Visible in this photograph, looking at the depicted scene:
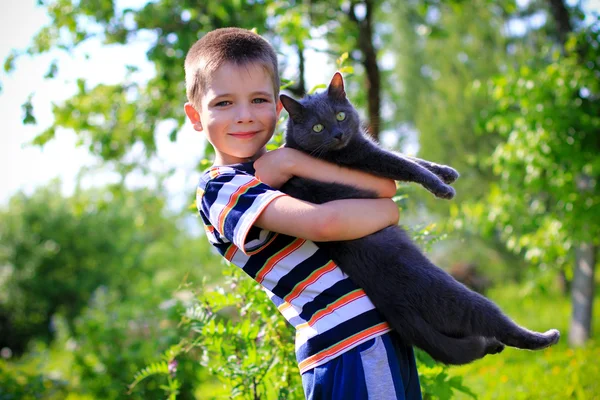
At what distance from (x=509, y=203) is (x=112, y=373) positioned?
429 cm

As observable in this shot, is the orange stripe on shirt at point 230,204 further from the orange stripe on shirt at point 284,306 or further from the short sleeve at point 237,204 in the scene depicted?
the orange stripe on shirt at point 284,306

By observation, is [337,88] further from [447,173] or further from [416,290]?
[416,290]

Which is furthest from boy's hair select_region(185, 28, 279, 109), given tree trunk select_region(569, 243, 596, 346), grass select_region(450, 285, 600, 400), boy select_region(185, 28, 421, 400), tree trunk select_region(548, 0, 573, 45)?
tree trunk select_region(569, 243, 596, 346)

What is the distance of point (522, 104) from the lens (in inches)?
190

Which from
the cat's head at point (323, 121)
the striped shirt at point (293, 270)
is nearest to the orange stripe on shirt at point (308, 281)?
the striped shirt at point (293, 270)

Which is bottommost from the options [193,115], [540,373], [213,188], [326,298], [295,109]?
[540,373]

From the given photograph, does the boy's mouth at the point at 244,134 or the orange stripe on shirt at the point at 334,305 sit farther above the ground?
the boy's mouth at the point at 244,134

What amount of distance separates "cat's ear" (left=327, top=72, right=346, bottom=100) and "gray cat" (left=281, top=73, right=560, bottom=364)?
38 centimetres

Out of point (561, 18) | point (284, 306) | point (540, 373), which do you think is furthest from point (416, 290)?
point (561, 18)

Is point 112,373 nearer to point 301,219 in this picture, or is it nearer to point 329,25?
point 301,219

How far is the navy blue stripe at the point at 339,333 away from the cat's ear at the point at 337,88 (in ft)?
3.24

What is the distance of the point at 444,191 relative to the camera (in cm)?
174

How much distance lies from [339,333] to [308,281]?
0.17 metres

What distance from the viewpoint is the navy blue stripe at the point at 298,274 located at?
4.73 feet
